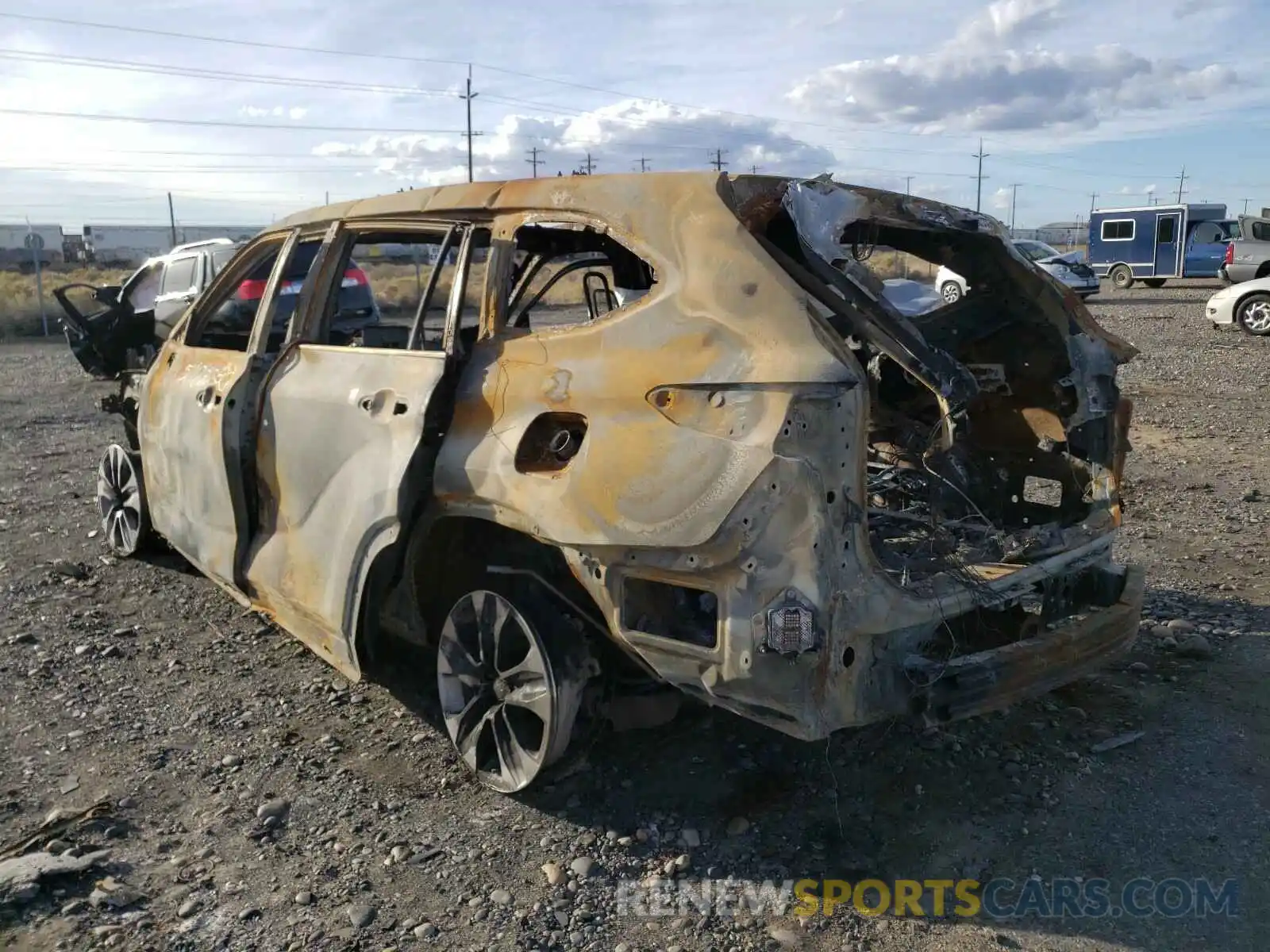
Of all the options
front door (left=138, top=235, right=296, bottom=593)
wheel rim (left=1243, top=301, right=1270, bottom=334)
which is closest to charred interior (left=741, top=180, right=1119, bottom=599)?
front door (left=138, top=235, right=296, bottom=593)

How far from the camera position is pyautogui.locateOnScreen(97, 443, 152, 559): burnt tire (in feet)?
19.2

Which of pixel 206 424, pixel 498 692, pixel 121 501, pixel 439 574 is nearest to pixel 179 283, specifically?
pixel 121 501

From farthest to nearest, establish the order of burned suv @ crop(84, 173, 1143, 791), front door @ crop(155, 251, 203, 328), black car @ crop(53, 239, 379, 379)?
front door @ crop(155, 251, 203, 328) → black car @ crop(53, 239, 379, 379) → burned suv @ crop(84, 173, 1143, 791)

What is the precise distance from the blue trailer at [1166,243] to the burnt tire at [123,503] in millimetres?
29507

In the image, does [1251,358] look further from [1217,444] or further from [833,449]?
[833,449]

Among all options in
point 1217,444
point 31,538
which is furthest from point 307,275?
point 1217,444

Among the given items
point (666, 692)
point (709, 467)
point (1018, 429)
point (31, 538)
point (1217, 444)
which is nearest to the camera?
point (709, 467)

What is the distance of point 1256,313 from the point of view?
16531mm

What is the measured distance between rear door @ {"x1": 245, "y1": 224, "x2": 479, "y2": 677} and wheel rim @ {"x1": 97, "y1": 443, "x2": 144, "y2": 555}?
1982 millimetres

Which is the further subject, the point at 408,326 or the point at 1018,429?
the point at 1018,429

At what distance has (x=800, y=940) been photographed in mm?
2742

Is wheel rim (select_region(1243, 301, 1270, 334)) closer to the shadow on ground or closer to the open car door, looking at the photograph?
the shadow on ground

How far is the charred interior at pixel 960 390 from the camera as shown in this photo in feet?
10.3

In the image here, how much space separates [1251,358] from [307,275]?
13.6 metres
